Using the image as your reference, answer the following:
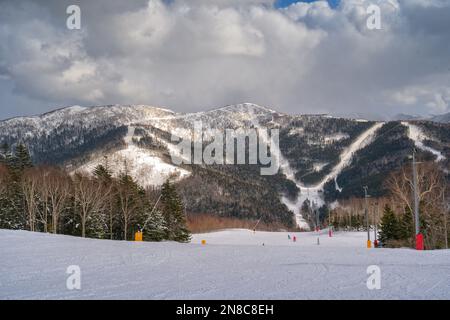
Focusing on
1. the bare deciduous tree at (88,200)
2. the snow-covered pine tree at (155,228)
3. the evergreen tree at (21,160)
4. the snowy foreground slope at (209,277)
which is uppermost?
the evergreen tree at (21,160)

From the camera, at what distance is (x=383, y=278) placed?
1166 cm

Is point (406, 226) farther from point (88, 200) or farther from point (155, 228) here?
point (88, 200)

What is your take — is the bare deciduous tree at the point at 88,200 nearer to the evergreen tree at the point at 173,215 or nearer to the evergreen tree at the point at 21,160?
the evergreen tree at the point at 173,215

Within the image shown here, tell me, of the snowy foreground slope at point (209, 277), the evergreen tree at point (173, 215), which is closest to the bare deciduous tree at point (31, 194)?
the evergreen tree at point (173, 215)

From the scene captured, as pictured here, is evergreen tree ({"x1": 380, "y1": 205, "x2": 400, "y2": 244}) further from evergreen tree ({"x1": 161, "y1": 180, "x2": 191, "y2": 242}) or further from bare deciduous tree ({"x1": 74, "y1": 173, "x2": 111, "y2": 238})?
bare deciduous tree ({"x1": 74, "y1": 173, "x2": 111, "y2": 238})

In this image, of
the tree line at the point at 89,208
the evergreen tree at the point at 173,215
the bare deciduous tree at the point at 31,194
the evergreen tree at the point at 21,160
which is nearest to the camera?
the bare deciduous tree at the point at 31,194

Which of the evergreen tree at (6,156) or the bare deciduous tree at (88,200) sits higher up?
the evergreen tree at (6,156)

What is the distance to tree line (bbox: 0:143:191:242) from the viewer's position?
53.0 meters

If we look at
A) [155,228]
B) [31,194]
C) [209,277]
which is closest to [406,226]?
[155,228]

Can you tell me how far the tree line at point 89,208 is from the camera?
52969 millimetres

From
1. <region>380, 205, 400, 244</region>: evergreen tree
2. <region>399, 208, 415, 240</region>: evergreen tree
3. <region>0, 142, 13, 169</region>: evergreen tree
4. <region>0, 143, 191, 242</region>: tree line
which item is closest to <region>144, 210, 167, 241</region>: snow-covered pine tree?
<region>0, 143, 191, 242</region>: tree line

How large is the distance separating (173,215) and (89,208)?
1219cm
